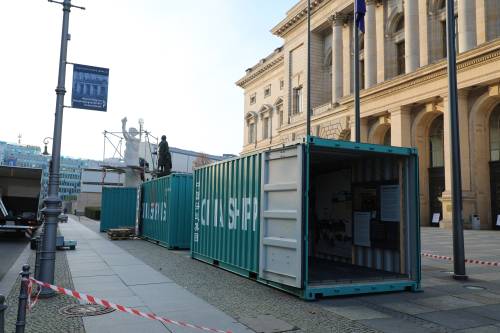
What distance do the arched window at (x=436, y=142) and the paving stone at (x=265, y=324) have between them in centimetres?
3027

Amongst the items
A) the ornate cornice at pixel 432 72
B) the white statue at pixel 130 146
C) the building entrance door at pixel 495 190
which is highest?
the ornate cornice at pixel 432 72

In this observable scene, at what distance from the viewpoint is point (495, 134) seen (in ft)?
97.9

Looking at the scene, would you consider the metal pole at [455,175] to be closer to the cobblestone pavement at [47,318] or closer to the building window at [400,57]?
the cobblestone pavement at [47,318]

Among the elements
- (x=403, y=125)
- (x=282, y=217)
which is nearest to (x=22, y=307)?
(x=282, y=217)

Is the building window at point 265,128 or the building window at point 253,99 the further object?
the building window at point 253,99

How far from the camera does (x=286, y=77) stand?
5391cm

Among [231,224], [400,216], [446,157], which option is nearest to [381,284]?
[400,216]

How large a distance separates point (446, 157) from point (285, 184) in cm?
2530

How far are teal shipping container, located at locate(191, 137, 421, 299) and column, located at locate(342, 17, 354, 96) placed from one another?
99.7 feet

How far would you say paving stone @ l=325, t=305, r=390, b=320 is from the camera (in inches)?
281

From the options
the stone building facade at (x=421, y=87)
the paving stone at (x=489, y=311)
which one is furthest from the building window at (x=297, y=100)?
the paving stone at (x=489, y=311)

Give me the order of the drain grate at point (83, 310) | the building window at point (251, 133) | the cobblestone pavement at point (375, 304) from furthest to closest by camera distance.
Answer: the building window at point (251, 133), the drain grate at point (83, 310), the cobblestone pavement at point (375, 304)

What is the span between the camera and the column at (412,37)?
33906 millimetres

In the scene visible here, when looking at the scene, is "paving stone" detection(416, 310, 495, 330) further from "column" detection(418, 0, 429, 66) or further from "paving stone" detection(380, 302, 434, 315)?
"column" detection(418, 0, 429, 66)
